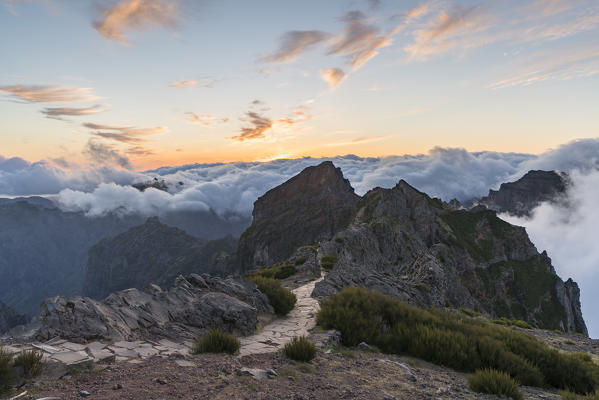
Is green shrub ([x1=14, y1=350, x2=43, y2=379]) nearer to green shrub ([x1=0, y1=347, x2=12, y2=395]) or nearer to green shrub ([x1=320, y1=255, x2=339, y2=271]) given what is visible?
green shrub ([x1=0, y1=347, x2=12, y2=395])

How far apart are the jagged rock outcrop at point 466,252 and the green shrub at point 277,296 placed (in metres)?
27.6

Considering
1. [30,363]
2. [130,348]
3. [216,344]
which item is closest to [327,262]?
[216,344]

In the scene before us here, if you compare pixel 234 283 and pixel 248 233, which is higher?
pixel 234 283

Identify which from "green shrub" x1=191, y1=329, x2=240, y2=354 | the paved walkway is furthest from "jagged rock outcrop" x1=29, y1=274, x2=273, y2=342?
"green shrub" x1=191, y1=329, x2=240, y2=354

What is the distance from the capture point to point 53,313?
400 inches

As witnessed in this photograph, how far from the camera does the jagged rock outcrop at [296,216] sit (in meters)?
159

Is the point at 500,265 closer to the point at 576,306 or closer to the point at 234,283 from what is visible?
the point at 576,306

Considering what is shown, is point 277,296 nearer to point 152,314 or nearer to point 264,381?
point 152,314

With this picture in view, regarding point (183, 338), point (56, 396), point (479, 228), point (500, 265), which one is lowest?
point (500, 265)

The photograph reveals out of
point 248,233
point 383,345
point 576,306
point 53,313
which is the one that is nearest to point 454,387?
point 383,345

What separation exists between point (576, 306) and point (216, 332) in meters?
163

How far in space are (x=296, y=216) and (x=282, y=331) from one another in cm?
16175

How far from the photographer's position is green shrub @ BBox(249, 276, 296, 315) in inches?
664

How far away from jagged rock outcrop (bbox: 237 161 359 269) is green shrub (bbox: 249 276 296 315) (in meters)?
123
